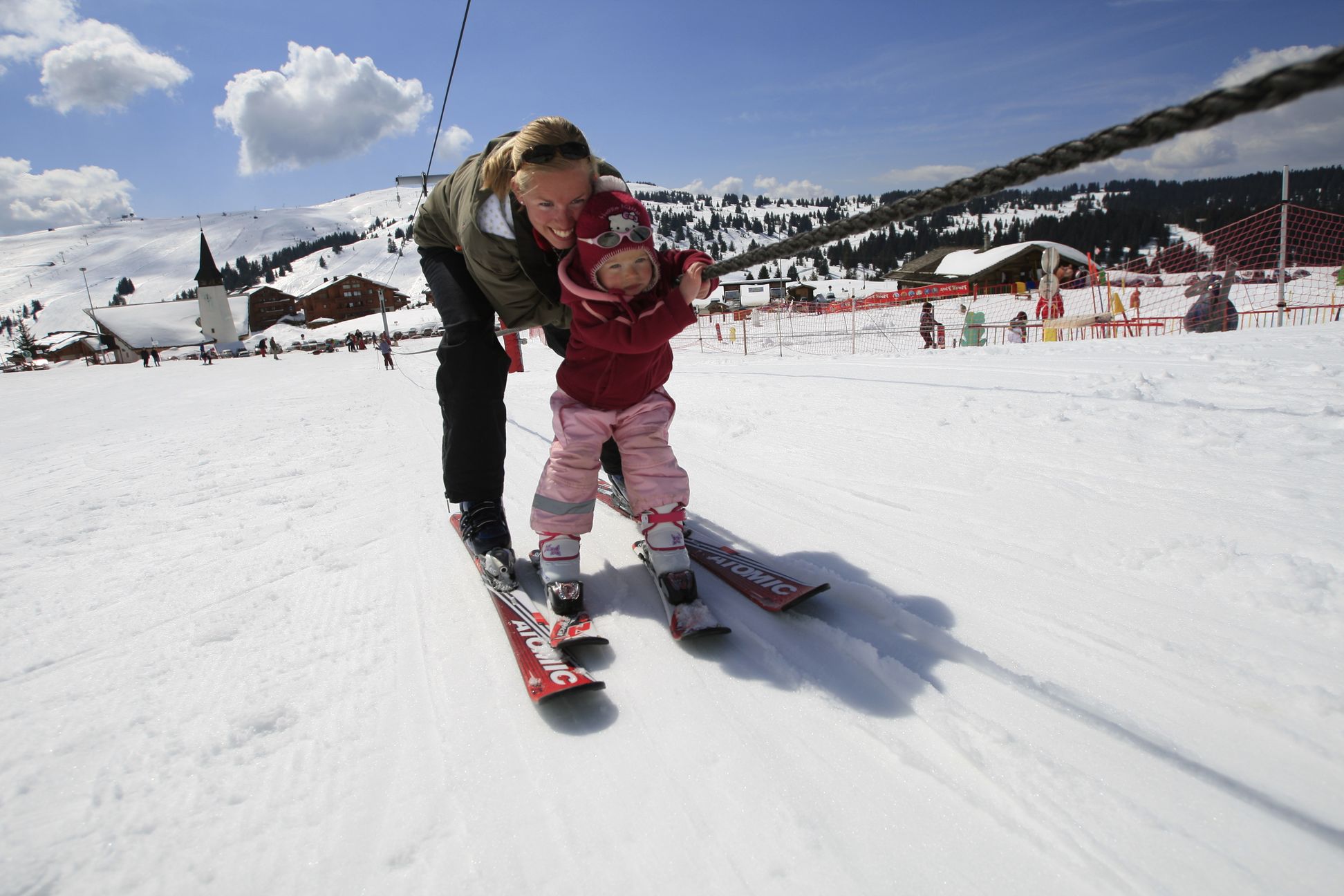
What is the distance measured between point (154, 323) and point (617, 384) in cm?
10210

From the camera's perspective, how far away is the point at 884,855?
3.22ft

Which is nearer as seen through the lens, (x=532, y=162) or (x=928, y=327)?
(x=532, y=162)

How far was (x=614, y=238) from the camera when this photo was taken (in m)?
1.73

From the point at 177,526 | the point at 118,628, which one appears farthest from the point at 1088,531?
the point at 177,526

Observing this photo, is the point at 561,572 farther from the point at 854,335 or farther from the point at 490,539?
the point at 854,335

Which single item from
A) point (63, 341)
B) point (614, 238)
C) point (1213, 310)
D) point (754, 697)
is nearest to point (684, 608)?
point (754, 697)

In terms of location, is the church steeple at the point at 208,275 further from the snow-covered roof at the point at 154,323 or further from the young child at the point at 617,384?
the young child at the point at 617,384

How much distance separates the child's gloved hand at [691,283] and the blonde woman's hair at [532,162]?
427 millimetres

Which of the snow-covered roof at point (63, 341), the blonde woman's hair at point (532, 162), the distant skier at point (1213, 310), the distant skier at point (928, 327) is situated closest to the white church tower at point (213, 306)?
the snow-covered roof at point (63, 341)

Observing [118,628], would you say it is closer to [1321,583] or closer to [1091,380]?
[1321,583]

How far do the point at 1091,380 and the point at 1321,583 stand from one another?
3.47 meters

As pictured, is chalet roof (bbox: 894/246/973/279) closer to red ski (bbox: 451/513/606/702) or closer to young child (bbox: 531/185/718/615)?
young child (bbox: 531/185/718/615)

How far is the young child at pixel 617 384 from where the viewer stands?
5.82 feet

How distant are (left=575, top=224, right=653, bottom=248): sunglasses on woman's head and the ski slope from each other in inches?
43.0
